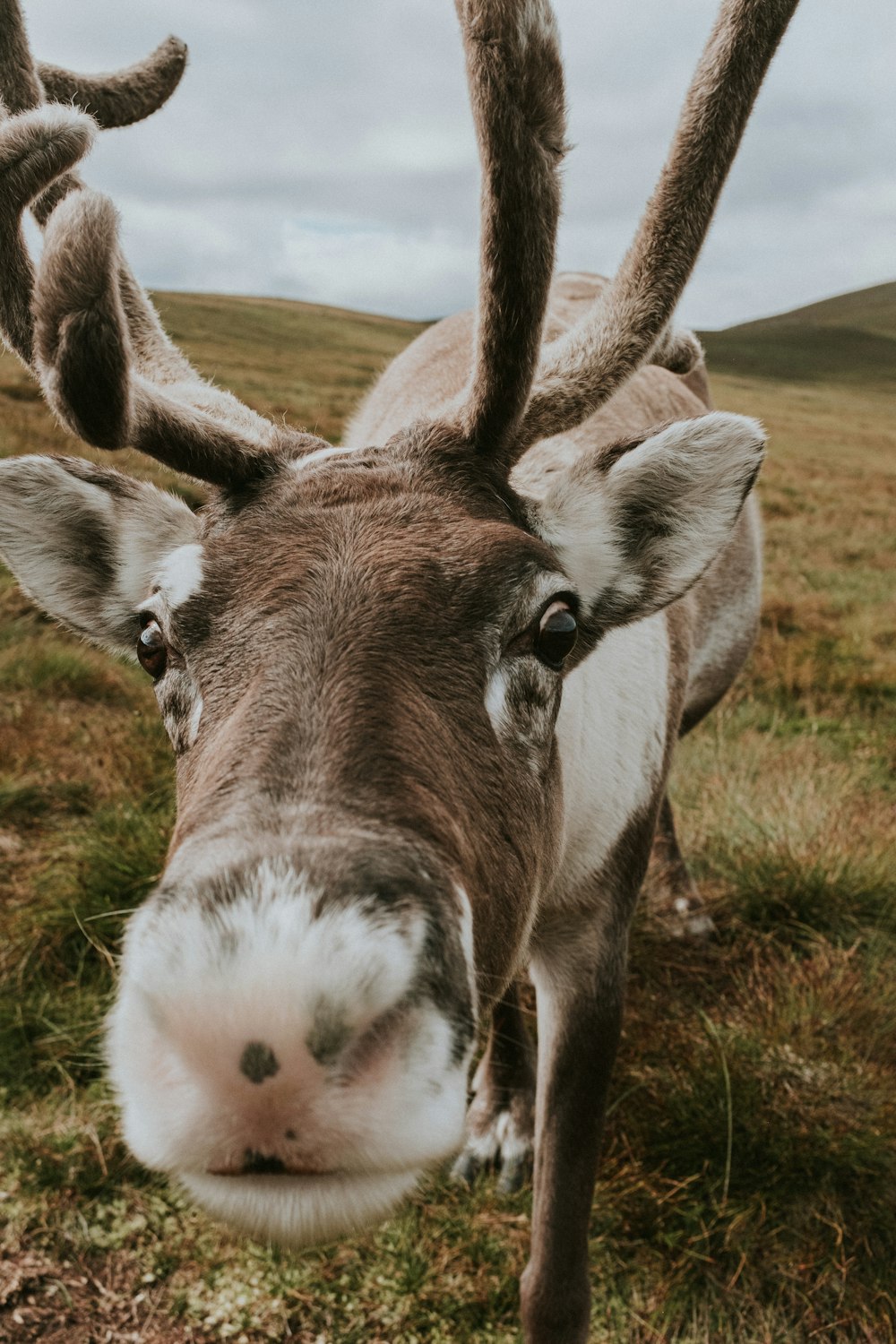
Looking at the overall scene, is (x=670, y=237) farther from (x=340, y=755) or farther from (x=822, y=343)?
(x=822, y=343)

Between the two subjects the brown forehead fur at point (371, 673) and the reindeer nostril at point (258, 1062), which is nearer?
the reindeer nostril at point (258, 1062)

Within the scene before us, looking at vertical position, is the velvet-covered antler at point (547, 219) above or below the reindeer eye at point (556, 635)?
above

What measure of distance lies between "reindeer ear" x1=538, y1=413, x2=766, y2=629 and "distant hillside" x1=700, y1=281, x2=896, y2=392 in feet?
312

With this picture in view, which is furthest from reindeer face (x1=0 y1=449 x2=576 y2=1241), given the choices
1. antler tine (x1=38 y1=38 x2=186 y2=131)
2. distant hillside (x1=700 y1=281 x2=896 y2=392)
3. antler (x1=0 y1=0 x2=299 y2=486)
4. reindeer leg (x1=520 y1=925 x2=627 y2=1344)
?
distant hillside (x1=700 y1=281 x2=896 y2=392)

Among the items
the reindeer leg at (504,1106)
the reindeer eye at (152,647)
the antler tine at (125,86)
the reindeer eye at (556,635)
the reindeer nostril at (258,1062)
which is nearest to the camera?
the reindeer nostril at (258,1062)

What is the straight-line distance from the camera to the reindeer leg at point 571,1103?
3.30m

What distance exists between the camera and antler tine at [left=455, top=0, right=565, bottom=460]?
2.49 metres

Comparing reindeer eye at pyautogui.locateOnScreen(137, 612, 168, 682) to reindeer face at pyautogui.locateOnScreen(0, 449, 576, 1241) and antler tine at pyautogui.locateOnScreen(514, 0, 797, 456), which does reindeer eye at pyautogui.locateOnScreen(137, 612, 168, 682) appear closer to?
reindeer face at pyautogui.locateOnScreen(0, 449, 576, 1241)

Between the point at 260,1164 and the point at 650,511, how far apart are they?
2096mm

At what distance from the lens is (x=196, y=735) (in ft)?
7.52

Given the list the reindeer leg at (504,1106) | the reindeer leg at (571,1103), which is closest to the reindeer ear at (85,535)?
the reindeer leg at (571,1103)

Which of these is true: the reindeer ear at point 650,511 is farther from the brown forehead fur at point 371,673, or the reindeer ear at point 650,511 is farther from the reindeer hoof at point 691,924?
the reindeer hoof at point 691,924

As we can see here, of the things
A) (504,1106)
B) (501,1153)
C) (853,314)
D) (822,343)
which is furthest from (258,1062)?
(853,314)

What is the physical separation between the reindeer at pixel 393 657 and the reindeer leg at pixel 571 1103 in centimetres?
1
